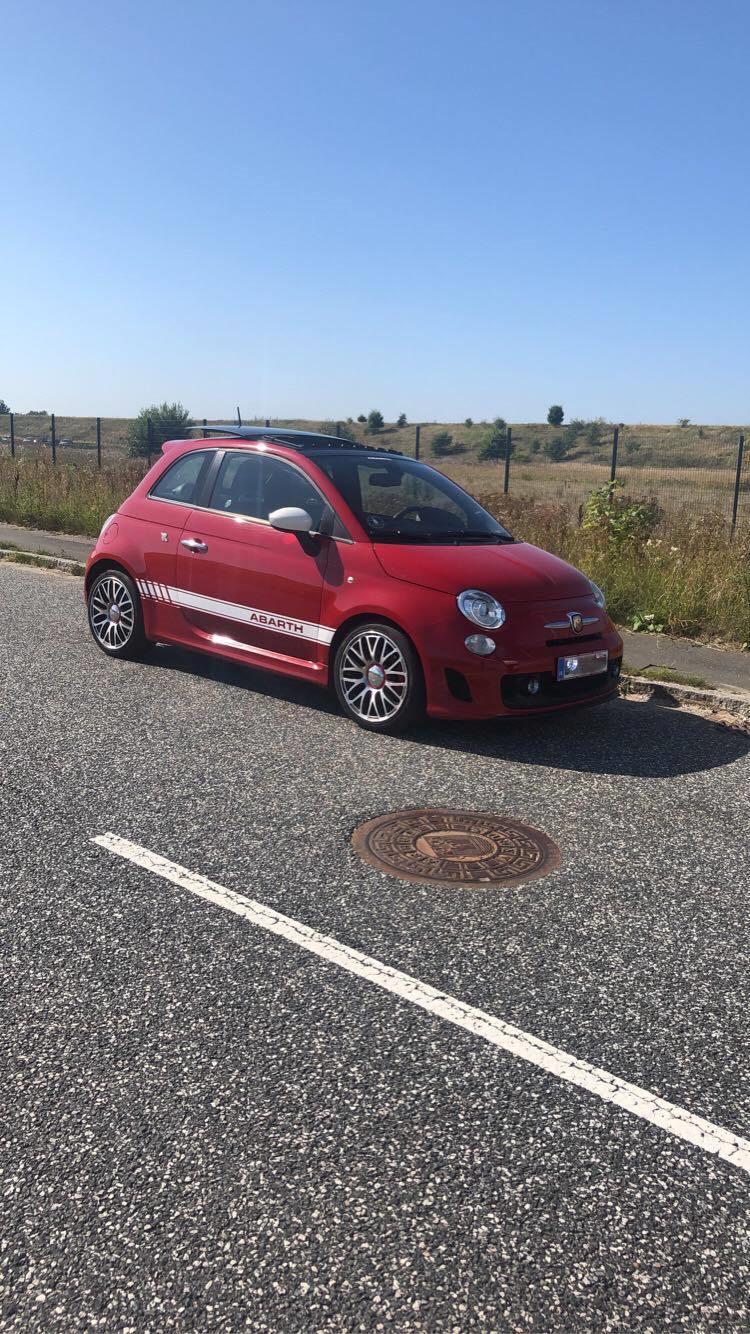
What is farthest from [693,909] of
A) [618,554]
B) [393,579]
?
[618,554]

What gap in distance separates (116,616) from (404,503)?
2572 millimetres

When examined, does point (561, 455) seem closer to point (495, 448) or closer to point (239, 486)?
point (495, 448)

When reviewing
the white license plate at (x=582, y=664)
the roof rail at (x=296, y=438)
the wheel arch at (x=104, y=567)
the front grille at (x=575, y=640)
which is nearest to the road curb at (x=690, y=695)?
the white license plate at (x=582, y=664)

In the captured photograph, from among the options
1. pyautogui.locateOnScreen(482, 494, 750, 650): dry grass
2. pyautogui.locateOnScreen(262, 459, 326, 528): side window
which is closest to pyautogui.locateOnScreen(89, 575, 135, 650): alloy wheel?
pyautogui.locateOnScreen(262, 459, 326, 528): side window

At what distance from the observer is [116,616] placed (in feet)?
28.3

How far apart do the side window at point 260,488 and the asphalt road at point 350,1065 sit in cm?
221

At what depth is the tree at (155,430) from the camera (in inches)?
1301

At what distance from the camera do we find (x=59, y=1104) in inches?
117

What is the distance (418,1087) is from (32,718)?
4.48m

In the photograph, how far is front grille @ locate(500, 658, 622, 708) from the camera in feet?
21.6

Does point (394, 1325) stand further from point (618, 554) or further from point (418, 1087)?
point (618, 554)

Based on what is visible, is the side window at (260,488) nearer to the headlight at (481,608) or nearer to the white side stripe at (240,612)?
the white side stripe at (240,612)

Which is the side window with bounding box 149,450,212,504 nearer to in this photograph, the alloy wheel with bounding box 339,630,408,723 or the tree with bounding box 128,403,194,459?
the alloy wheel with bounding box 339,630,408,723

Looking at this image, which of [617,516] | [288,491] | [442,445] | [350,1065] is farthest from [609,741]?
[442,445]
